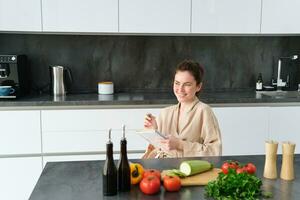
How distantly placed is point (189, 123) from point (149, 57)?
167cm

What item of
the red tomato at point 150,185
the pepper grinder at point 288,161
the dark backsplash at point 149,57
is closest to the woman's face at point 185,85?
the pepper grinder at point 288,161

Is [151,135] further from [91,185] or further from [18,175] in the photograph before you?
[18,175]

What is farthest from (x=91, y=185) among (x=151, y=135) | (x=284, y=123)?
(x=284, y=123)

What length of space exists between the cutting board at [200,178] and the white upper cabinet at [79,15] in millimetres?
1937

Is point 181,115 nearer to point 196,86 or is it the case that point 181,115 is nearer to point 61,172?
point 196,86

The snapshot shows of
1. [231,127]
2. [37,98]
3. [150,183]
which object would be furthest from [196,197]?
[37,98]

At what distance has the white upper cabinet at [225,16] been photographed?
320cm

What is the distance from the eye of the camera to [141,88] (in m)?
3.62

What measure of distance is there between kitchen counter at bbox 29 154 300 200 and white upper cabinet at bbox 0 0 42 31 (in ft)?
5.67

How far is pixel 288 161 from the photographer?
4.87ft

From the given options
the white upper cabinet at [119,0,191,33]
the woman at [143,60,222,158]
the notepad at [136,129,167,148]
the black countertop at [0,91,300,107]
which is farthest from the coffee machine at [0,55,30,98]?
the notepad at [136,129,167,148]

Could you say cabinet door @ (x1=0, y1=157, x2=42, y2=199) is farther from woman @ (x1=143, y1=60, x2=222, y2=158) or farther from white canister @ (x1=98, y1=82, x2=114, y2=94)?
woman @ (x1=143, y1=60, x2=222, y2=158)

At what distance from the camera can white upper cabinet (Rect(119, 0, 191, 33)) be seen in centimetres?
312

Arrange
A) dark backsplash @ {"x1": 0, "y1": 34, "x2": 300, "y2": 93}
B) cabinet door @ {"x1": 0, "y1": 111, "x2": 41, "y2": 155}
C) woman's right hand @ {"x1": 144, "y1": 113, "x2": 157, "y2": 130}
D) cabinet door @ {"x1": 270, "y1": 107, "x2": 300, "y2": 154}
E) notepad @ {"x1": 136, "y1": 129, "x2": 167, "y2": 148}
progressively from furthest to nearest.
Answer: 1. dark backsplash @ {"x1": 0, "y1": 34, "x2": 300, "y2": 93}
2. cabinet door @ {"x1": 270, "y1": 107, "x2": 300, "y2": 154}
3. cabinet door @ {"x1": 0, "y1": 111, "x2": 41, "y2": 155}
4. woman's right hand @ {"x1": 144, "y1": 113, "x2": 157, "y2": 130}
5. notepad @ {"x1": 136, "y1": 129, "x2": 167, "y2": 148}
